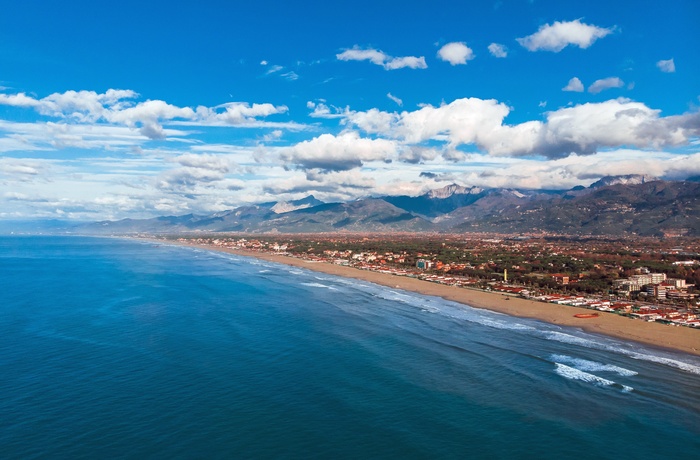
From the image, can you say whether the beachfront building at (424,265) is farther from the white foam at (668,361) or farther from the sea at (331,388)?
the white foam at (668,361)

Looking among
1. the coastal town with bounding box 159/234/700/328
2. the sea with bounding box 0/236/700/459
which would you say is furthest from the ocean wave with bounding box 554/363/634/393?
the coastal town with bounding box 159/234/700/328

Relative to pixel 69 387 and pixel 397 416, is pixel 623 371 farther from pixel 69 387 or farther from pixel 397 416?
pixel 69 387

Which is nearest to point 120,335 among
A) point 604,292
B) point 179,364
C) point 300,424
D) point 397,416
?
point 179,364

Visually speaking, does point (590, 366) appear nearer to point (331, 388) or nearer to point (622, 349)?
point (622, 349)

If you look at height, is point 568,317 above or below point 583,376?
below

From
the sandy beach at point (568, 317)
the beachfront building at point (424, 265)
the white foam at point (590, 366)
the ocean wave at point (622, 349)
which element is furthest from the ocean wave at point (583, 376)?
the beachfront building at point (424, 265)

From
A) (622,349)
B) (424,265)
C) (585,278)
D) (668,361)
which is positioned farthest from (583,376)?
(424,265)

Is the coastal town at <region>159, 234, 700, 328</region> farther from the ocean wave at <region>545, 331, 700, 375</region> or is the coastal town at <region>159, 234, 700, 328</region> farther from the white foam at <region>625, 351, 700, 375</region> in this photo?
the white foam at <region>625, 351, 700, 375</region>

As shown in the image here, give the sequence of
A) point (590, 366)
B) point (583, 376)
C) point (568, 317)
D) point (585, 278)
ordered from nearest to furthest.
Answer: point (583, 376) → point (590, 366) → point (568, 317) → point (585, 278)
